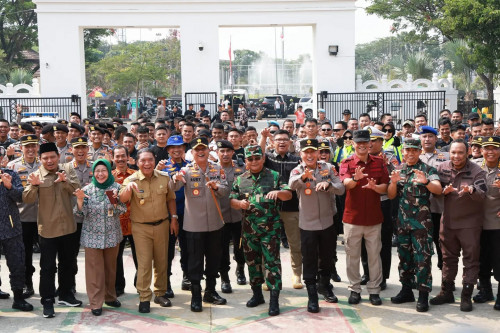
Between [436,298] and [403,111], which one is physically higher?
[403,111]

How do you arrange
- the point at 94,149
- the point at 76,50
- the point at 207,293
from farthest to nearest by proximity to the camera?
the point at 76,50 < the point at 94,149 < the point at 207,293

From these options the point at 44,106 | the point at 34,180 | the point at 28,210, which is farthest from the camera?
the point at 44,106

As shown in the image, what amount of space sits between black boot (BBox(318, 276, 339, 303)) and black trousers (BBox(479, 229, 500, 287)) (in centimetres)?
167

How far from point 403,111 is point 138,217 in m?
15.5

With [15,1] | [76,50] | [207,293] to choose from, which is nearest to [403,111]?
[76,50]

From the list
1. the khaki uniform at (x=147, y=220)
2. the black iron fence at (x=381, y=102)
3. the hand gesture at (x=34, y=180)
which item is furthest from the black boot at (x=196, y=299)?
the black iron fence at (x=381, y=102)

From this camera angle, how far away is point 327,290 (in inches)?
268

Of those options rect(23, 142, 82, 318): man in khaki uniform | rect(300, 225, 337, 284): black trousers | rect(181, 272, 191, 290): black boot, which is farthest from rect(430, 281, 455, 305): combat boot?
rect(23, 142, 82, 318): man in khaki uniform

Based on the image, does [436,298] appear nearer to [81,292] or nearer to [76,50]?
[81,292]

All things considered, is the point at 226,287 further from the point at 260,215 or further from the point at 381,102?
the point at 381,102

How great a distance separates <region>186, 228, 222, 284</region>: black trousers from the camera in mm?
6562

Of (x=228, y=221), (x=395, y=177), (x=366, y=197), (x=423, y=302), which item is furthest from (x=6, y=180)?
(x=423, y=302)

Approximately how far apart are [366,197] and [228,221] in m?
1.72

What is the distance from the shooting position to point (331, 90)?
19625 millimetres
